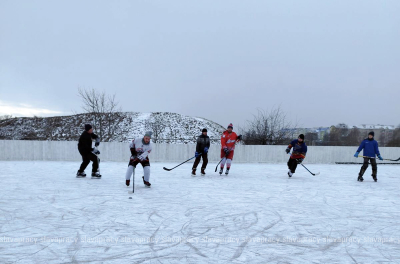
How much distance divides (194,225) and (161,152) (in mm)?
11910

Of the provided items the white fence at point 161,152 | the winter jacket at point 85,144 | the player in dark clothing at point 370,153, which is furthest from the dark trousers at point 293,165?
the white fence at point 161,152

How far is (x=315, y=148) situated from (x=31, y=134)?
35.6m

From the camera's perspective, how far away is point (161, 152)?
15914 mm

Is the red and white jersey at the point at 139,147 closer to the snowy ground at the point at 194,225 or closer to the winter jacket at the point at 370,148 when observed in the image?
the snowy ground at the point at 194,225

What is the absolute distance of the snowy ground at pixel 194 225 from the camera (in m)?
3.13

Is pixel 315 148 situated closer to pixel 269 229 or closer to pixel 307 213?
pixel 307 213

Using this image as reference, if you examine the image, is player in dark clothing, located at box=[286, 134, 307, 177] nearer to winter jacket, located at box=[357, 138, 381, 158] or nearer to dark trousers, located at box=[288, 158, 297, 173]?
dark trousers, located at box=[288, 158, 297, 173]

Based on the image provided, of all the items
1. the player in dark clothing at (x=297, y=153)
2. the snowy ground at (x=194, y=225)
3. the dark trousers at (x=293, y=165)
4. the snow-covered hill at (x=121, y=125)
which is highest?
the snow-covered hill at (x=121, y=125)

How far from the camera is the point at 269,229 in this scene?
4.03 metres

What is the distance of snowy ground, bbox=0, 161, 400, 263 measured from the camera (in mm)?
3127

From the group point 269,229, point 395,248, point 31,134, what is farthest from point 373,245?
point 31,134

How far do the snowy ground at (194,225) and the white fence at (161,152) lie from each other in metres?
8.50

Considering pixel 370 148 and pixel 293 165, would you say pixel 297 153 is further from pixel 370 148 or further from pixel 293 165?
pixel 370 148

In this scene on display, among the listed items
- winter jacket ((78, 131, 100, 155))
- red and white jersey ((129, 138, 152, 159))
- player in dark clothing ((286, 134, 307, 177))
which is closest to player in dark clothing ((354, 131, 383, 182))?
player in dark clothing ((286, 134, 307, 177))
